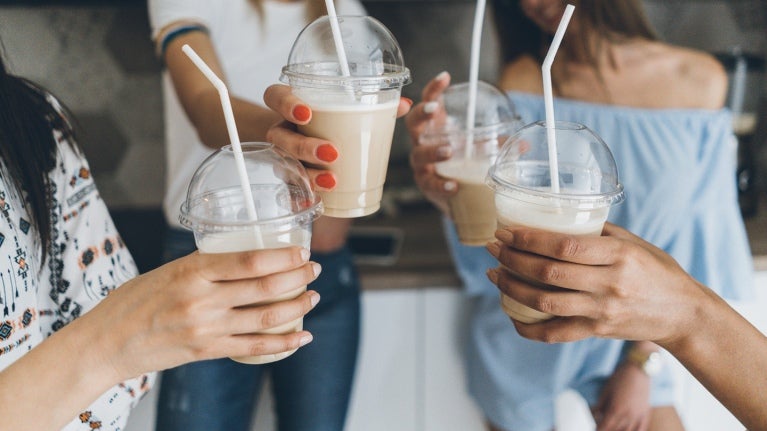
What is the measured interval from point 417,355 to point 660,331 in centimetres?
108

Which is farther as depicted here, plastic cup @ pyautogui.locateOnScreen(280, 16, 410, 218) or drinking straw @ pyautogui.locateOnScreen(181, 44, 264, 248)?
plastic cup @ pyautogui.locateOnScreen(280, 16, 410, 218)

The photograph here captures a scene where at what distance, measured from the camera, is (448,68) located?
220cm

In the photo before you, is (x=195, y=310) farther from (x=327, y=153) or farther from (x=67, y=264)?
(x=67, y=264)

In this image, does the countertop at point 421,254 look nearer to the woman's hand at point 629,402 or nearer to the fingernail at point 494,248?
the woman's hand at point 629,402

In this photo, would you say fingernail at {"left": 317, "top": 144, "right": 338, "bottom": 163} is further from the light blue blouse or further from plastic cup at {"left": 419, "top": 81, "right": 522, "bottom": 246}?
the light blue blouse

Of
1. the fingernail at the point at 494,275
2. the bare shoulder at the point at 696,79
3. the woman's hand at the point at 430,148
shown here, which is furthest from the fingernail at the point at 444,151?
the bare shoulder at the point at 696,79

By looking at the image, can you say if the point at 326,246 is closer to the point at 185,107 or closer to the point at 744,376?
the point at 185,107

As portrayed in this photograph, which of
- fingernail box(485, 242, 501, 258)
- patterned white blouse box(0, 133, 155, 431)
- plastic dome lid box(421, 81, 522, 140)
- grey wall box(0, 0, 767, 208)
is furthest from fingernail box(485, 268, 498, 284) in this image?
grey wall box(0, 0, 767, 208)

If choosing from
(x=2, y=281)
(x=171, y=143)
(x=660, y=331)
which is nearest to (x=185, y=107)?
(x=171, y=143)

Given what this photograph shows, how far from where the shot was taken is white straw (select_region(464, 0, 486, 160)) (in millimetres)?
935

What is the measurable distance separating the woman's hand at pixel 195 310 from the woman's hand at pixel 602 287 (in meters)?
0.27

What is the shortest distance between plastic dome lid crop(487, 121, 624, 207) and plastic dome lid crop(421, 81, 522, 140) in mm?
213

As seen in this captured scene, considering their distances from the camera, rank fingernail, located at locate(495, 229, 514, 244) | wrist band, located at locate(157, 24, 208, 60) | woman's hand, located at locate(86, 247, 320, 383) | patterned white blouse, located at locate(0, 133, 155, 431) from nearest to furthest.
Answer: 1. woman's hand, located at locate(86, 247, 320, 383)
2. fingernail, located at locate(495, 229, 514, 244)
3. patterned white blouse, located at locate(0, 133, 155, 431)
4. wrist band, located at locate(157, 24, 208, 60)

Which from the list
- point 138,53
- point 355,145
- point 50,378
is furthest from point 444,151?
point 138,53
